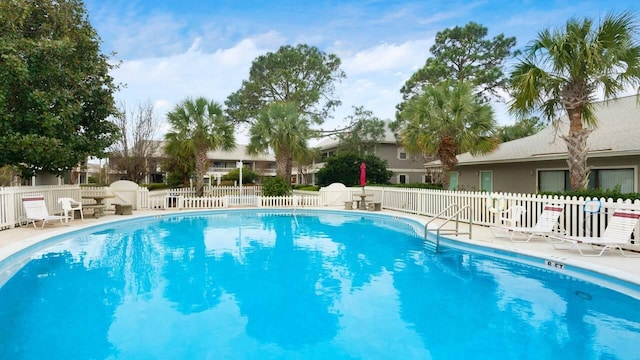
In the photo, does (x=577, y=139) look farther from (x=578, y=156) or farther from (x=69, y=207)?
(x=69, y=207)

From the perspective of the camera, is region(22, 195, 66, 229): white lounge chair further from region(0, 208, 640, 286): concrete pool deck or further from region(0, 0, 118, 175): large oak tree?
region(0, 0, 118, 175): large oak tree

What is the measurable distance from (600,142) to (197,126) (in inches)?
762

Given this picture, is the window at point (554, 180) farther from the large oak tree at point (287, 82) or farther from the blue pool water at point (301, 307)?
the large oak tree at point (287, 82)

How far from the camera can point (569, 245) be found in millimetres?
9406

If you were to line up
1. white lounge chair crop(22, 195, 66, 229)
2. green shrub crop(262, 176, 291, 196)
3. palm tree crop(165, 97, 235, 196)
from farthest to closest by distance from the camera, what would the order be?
green shrub crop(262, 176, 291, 196) → palm tree crop(165, 97, 235, 196) → white lounge chair crop(22, 195, 66, 229)

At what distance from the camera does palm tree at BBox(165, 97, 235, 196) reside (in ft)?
73.5

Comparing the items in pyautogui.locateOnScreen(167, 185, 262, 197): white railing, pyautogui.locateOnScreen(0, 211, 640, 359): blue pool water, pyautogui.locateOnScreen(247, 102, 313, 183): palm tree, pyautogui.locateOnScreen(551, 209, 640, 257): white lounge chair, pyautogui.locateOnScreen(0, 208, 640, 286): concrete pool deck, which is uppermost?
pyautogui.locateOnScreen(247, 102, 313, 183): palm tree

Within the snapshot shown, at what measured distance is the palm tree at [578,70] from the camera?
10.2m

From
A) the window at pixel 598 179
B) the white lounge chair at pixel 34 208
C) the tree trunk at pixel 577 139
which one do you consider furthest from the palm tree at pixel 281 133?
the tree trunk at pixel 577 139

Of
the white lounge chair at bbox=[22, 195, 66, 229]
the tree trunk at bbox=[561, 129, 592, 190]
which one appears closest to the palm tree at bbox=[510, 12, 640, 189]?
the tree trunk at bbox=[561, 129, 592, 190]

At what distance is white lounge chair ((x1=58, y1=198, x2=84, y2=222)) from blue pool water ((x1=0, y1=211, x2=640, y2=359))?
3.76 m

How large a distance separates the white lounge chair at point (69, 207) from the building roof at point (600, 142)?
55.0 feet

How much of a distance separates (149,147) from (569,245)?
2672 centimetres

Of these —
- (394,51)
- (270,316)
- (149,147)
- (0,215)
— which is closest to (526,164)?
(394,51)
